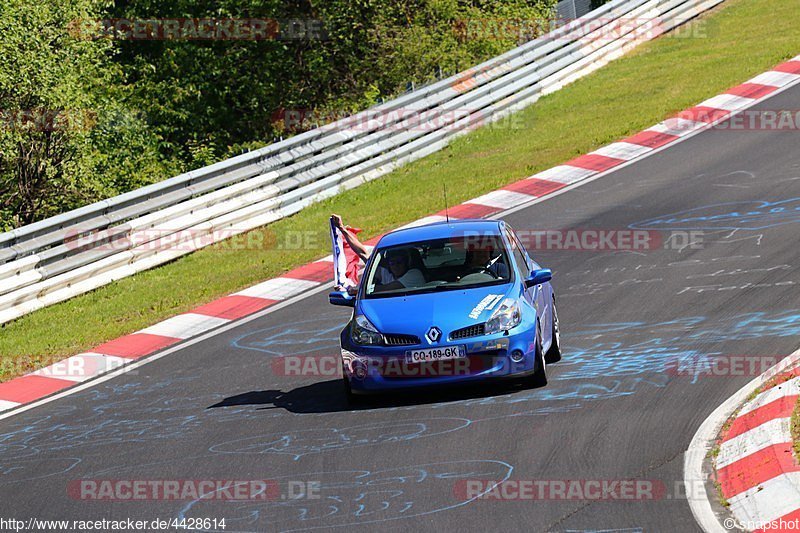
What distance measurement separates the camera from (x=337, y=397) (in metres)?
10.9

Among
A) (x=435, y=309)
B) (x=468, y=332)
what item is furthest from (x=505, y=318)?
(x=435, y=309)

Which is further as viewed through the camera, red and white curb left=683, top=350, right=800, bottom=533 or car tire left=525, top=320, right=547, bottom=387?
car tire left=525, top=320, right=547, bottom=387

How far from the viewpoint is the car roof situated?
37.4 ft

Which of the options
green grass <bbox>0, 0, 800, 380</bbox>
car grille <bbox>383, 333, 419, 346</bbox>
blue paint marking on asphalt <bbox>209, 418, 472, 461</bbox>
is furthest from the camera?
green grass <bbox>0, 0, 800, 380</bbox>

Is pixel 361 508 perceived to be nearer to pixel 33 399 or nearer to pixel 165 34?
pixel 33 399

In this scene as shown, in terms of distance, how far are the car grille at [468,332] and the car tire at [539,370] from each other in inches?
20.7

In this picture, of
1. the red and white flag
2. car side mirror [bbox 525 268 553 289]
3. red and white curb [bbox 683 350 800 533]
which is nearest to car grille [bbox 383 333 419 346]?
car side mirror [bbox 525 268 553 289]

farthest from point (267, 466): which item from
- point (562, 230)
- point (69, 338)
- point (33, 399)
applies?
point (562, 230)

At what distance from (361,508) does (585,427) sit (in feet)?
6.82

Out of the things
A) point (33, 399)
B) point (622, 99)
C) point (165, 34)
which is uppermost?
point (165, 34)

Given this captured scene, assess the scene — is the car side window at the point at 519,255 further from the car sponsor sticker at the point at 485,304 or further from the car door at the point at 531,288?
the car sponsor sticker at the point at 485,304

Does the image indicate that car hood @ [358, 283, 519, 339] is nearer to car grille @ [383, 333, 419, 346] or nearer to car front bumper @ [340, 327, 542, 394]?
car grille @ [383, 333, 419, 346]

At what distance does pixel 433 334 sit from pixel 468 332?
0.31m

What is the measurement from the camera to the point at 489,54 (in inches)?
1091
